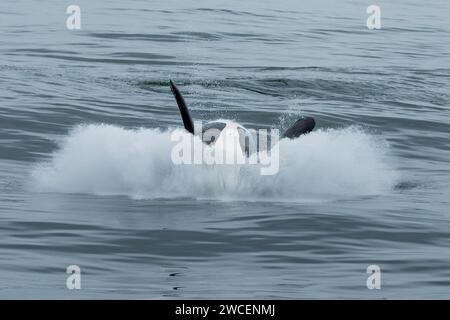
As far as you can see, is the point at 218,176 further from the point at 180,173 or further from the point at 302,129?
the point at 302,129

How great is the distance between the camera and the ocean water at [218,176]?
1436 centimetres

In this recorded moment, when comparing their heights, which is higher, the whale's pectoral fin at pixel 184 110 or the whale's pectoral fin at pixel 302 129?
the whale's pectoral fin at pixel 302 129

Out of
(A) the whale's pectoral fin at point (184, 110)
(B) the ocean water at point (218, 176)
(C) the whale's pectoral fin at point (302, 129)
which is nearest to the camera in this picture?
(B) the ocean water at point (218, 176)

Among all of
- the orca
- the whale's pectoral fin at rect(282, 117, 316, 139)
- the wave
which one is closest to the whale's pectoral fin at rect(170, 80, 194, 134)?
Result: the orca

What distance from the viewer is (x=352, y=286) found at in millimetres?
13820

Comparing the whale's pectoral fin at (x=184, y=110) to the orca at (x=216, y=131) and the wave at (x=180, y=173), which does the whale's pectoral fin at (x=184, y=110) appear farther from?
the wave at (x=180, y=173)

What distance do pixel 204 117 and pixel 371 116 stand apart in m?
3.64

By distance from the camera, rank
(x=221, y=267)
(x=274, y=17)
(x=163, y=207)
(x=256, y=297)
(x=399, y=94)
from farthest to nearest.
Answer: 1. (x=274, y=17)
2. (x=399, y=94)
3. (x=163, y=207)
4. (x=221, y=267)
5. (x=256, y=297)

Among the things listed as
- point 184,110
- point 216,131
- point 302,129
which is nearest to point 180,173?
point 216,131

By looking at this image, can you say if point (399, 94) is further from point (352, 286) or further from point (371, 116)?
point (352, 286)

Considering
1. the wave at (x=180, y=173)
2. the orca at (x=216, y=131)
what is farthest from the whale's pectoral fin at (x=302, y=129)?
the orca at (x=216, y=131)

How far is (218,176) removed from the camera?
18.6m

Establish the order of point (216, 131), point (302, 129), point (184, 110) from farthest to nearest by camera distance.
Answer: point (302, 129), point (216, 131), point (184, 110)

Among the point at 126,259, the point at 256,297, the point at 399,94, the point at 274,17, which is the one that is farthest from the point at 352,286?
the point at 274,17
